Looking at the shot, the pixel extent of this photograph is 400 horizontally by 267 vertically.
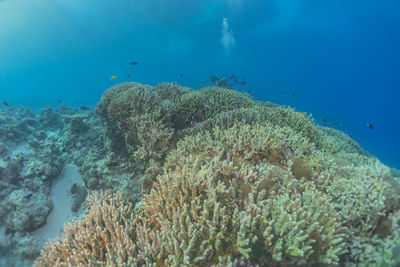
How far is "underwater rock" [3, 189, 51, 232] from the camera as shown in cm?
580

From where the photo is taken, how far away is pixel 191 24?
8119cm

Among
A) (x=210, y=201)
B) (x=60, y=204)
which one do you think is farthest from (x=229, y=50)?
(x=210, y=201)

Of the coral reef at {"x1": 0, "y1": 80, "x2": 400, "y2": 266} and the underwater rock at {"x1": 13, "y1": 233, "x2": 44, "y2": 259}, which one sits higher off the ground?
the coral reef at {"x1": 0, "y1": 80, "x2": 400, "y2": 266}

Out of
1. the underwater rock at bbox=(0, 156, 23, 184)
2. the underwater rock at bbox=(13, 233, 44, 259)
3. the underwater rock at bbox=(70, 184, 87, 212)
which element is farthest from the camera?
the underwater rock at bbox=(0, 156, 23, 184)

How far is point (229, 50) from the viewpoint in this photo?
478 feet

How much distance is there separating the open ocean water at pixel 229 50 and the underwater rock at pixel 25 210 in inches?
2392

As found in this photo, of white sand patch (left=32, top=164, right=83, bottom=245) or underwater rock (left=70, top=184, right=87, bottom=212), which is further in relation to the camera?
underwater rock (left=70, top=184, right=87, bottom=212)

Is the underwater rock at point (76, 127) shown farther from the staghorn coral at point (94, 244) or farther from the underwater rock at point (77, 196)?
the staghorn coral at point (94, 244)

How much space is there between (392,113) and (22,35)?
797 ft

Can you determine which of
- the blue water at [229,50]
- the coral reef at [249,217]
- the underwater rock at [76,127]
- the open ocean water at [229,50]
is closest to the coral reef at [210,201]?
the coral reef at [249,217]

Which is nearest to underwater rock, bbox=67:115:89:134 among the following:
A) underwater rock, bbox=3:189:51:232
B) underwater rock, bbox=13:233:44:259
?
underwater rock, bbox=3:189:51:232

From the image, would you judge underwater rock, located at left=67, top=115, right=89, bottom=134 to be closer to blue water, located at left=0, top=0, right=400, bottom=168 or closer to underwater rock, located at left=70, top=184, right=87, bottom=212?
underwater rock, located at left=70, top=184, right=87, bottom=212

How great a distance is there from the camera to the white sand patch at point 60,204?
5918mm

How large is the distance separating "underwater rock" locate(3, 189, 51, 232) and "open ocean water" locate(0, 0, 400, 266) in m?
60.7
